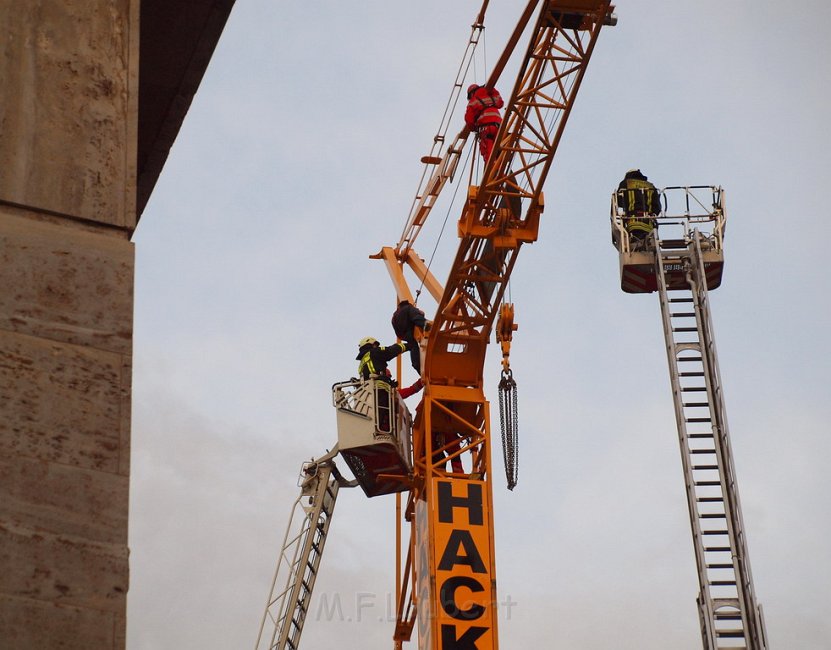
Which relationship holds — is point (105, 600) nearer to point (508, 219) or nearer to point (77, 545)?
point (77, 545)

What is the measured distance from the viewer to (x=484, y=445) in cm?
2648

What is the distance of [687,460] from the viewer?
21281 millimetres

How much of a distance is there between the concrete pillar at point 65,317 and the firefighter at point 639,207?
66.2 ft

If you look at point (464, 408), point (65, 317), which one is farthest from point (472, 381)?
point (65, 317)

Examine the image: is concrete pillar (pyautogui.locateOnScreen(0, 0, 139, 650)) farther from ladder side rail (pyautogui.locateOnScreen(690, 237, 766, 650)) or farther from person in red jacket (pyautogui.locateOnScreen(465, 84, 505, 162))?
person in red jacket (pyautogui.locateOnScreen(465, 84, 505, 162))

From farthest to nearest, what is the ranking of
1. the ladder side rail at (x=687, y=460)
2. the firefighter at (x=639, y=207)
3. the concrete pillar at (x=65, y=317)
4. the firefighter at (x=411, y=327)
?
the firefighter at (x=411, y=327) → the firefighter at (x=639, y=207) → the ladder side rail at (x=687, y=460) → the concrete pillar at (x=65, y=317)

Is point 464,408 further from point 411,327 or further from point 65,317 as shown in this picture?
point 65,317

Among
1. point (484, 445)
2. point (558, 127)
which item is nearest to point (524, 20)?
point (558, 127)

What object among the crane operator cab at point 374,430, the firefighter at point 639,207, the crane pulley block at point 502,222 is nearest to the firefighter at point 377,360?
the crane operator cab at point 374,430

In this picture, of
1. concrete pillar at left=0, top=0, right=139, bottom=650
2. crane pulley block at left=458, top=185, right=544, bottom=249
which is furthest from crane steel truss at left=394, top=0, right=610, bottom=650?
concrete pillar at left=0, top=0, right=139, bottom=650

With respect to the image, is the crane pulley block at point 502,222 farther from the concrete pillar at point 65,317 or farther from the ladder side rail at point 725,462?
the concrete pillar at point 65,317

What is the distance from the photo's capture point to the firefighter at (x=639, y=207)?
24.6 metres

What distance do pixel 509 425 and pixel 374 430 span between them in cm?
247

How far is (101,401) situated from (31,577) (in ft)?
1.99
